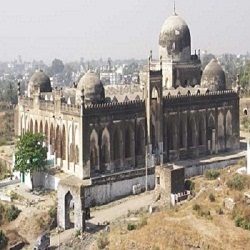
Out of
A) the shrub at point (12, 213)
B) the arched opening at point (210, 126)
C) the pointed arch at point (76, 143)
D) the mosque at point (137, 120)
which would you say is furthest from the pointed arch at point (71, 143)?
the arched opening at point (210, 126)

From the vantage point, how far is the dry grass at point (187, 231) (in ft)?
86.6

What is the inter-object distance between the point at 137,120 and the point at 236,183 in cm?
1049

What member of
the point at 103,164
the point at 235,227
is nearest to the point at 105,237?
the point at 235,227

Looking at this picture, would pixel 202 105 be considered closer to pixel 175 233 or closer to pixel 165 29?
pixel 165 29

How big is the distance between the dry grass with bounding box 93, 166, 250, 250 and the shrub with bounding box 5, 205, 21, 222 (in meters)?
7.29

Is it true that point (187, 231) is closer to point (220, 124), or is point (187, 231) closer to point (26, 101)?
Answer: point (220, 124)

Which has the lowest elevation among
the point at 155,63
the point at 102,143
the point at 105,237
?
the point at 105,237

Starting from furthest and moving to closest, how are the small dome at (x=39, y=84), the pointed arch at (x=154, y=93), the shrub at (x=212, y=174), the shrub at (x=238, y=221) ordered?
the small dome at (x=39, y=84)
the pointed arch at (x=154, y=93)
the shrub at (x=212, y=174)
the shrub at (x=238, y=221)

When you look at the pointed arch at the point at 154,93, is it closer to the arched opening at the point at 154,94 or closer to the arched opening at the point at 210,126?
the arched opening at the point at 154,94

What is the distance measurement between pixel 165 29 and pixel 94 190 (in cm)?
1719

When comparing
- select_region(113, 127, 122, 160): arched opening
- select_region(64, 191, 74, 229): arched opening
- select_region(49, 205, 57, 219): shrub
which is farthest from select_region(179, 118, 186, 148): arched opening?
select_region(49, 205, 57, 219): shrub

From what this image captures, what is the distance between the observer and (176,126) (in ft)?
140

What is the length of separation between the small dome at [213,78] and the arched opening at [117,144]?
9645mm

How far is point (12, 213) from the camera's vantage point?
115ft
